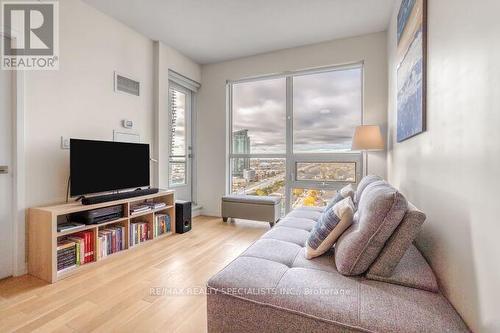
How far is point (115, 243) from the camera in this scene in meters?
2.61

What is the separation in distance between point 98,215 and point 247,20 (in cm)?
277

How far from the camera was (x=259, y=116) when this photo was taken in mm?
4172

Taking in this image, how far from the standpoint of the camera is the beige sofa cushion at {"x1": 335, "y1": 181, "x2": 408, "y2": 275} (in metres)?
1.16

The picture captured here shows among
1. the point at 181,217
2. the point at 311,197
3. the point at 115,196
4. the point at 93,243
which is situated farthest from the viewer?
the point at 311,197

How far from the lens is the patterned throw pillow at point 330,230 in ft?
4.56

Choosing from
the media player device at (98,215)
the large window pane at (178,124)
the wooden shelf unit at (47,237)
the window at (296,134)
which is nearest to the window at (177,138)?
the large window pane at (178,124)

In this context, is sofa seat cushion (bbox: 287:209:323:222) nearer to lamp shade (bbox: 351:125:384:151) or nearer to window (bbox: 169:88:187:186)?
lamp shade (bbox: 351:125:384:151)

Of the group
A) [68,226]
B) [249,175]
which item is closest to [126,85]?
[68,226]

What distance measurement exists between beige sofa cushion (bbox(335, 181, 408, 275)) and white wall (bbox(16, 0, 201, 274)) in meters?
2.70

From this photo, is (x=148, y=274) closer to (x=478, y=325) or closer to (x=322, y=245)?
(x=322, y=245)

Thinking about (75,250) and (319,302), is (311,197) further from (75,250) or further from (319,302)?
(75,250)

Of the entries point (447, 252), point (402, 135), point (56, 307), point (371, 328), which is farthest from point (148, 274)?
point (402, 135)

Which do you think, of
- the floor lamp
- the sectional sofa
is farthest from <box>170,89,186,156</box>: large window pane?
the sectional sofa

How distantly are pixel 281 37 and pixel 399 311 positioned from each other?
11.3ft
